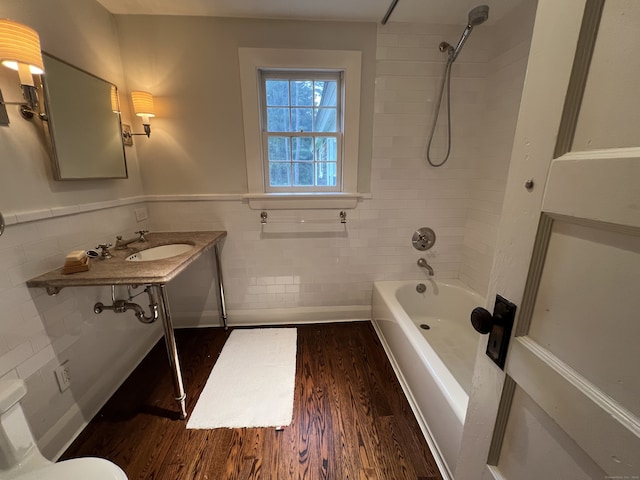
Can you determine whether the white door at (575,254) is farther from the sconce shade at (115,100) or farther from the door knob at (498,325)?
the sconce shade at (115,100)

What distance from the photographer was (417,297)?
2324 millimetres

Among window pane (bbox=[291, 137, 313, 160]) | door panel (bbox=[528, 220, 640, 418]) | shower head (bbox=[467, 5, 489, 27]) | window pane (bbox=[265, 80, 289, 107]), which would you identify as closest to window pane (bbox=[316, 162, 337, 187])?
window pane (bbox=[291, 137, 313, 160])

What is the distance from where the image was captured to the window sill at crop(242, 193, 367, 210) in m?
2.08

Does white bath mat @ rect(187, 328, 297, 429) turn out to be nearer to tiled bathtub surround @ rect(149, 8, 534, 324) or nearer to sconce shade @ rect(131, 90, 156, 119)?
tiled bathtub surround @ rect(149, 8, 534, 324)

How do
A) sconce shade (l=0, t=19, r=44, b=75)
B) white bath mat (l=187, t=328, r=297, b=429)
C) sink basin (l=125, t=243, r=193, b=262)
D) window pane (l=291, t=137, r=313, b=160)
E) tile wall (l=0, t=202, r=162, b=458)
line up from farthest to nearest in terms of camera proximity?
1. window pane (l=291, t=137, r=313, b=160)
2. sink basin (l=125, t=243, r=193, b=262)
3. white bath mat (l=187, t=328, r=297, b=429)
4. tile wall (l=0, t=202, r=162, b=458)
5. sconce shade (l=0, t=19, r=44, b=75)

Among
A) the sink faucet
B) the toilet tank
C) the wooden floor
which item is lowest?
the wooden floor

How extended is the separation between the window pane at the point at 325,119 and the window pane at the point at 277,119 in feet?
0.79

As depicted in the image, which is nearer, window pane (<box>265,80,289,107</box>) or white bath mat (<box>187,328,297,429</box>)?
white bath mat (<box>187,328,297,429</box>)

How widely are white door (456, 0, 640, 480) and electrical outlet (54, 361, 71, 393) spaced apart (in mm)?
1852

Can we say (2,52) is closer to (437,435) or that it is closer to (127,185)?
(127,185)

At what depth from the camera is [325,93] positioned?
2053 mm

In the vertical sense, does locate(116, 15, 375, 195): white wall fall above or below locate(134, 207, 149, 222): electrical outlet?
above

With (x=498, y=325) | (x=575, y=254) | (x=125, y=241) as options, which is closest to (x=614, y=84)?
(x=575, y=254)

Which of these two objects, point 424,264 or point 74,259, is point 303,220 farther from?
point 74,259
